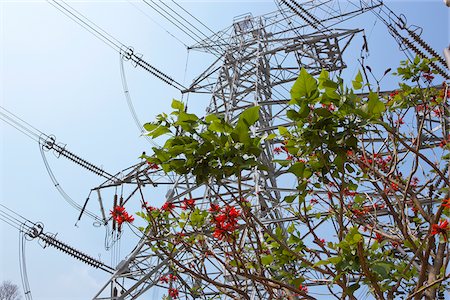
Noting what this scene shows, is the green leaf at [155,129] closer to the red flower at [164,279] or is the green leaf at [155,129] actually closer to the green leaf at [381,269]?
the green leaf at [381,269]

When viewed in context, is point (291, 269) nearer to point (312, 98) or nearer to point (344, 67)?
point (312, 98)

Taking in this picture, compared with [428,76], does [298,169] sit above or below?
below

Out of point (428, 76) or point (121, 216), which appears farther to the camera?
point (428, 76)

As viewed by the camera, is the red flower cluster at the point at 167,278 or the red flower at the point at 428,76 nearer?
the red flower at the point at 428,76

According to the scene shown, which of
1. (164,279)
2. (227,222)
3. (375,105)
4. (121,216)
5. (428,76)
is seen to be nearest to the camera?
(375,105)

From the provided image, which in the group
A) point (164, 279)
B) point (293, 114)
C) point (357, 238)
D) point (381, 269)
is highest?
point (164, 279)

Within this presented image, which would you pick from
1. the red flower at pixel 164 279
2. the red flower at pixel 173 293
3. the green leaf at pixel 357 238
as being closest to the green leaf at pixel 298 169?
the green leaf at pixel 357 238

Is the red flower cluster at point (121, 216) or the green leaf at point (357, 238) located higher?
the red flower cluster at point (121, 216)

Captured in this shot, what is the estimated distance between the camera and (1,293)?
18.3 m

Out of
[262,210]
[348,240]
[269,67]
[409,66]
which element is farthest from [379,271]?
[269,67]

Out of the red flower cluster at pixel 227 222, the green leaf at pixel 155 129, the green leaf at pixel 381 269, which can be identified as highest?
the green leaf at pixel 155 129

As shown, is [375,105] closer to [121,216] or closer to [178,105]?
[178,105]

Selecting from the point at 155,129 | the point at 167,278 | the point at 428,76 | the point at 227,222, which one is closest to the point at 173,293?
the point at 167,278

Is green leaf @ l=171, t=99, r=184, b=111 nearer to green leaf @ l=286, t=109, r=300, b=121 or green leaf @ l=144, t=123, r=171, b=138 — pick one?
green leaf @ l=144, t=123, r=171, b=138
